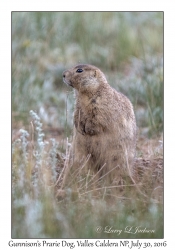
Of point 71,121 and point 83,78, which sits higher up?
point 83,78

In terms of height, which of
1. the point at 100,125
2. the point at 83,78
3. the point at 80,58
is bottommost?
the point at 100,125

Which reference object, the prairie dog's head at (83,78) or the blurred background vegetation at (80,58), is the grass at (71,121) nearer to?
the blurred background vegetation at (80,58)

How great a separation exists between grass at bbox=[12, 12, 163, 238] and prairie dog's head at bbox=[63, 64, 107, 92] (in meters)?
0.27

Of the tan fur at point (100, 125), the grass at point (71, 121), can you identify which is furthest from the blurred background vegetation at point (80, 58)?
the tan fur at point (100, 125)

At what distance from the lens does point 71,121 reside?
8664 millimetres

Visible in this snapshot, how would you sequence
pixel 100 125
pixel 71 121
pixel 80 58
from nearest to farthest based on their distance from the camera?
pixel 100 125 < pixel 71 121 < pixel 80 58

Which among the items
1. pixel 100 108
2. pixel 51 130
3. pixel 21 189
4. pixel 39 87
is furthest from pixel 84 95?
pixel 39 87

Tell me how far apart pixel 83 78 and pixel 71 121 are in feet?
7.64

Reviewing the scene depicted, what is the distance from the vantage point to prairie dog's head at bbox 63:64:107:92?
21.0ft

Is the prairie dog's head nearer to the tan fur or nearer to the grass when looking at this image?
the tan fur

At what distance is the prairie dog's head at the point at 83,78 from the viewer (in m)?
6.39

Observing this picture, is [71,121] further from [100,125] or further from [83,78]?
[100,125]

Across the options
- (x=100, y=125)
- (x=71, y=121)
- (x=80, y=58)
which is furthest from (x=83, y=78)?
(x=80, y=58)
